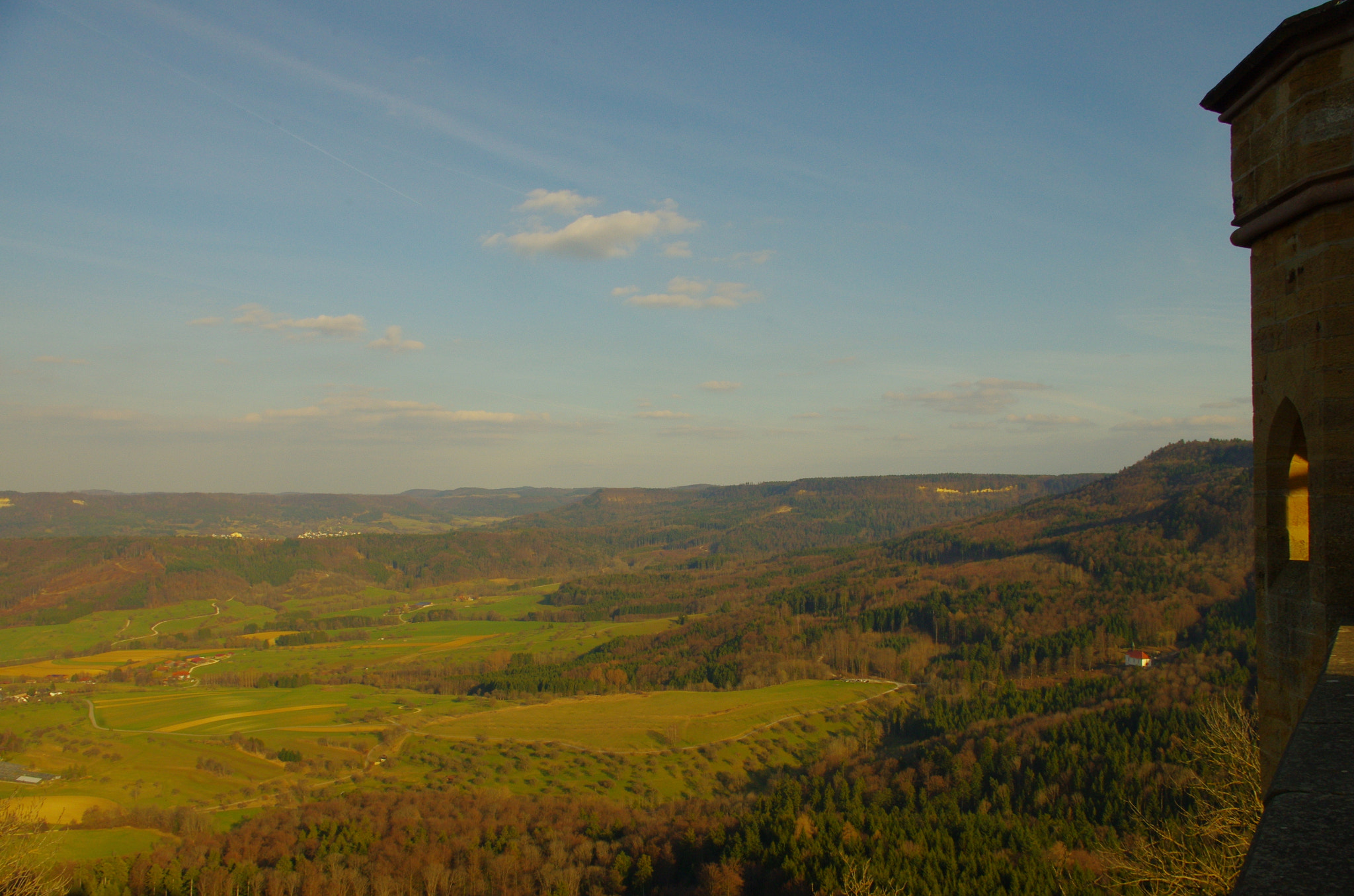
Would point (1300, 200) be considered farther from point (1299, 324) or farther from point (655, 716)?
point (655, 716)

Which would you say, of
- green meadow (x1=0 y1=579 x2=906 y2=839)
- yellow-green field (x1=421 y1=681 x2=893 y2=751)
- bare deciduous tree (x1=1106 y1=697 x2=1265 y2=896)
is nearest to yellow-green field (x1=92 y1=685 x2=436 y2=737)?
green meadow (x1=0 y1=579 x2=906 y2=839)

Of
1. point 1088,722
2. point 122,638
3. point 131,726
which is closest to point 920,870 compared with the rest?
point 1088,722

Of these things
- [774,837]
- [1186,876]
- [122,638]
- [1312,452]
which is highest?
[1312,452]

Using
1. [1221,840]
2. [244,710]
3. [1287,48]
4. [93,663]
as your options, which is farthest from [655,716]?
[1287,48]

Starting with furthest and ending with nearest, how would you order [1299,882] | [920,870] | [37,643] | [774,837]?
[37,643], [774,837], [920,870], [1299,882]

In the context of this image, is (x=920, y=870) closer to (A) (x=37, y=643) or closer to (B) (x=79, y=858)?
(B) (x=79, y=858)

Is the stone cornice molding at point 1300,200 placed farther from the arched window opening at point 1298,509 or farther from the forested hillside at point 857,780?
the forested hillside at point 857,780
